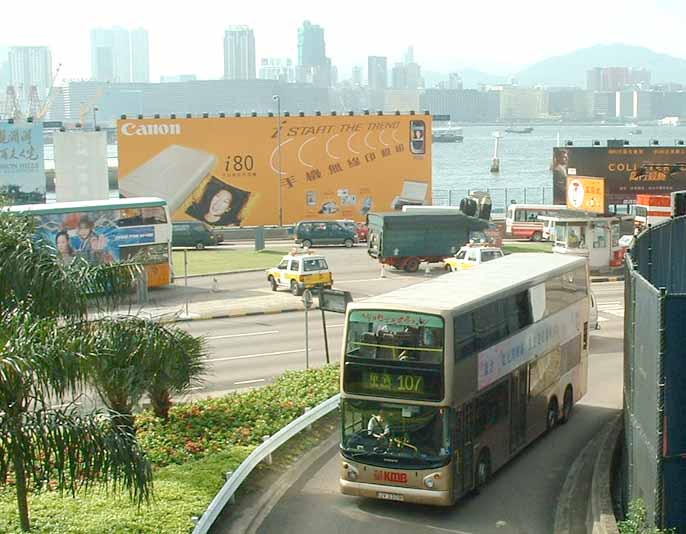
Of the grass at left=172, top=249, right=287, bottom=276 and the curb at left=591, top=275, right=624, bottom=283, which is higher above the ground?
the grass at left=172, top=249, right=287, bottom=276

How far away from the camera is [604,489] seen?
16.1 metres

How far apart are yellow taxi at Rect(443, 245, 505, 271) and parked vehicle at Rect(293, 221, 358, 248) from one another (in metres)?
14.0

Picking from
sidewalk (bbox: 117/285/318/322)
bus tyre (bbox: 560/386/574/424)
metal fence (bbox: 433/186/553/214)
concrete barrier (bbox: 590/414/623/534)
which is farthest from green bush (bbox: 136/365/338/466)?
metal fence (bbox: 433/186/553/214)

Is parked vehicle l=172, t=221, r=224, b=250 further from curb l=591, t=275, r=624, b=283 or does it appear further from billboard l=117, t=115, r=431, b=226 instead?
curb l=591, t=275, r=624, b=283

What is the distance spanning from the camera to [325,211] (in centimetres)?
7000

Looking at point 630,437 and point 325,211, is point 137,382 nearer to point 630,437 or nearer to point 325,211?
point 630,437

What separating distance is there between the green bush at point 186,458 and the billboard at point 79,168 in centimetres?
5177

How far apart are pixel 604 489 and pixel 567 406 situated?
5.78m

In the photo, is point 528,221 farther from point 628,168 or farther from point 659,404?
point 659,404

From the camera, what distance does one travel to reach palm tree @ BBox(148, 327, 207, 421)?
16.1 meters

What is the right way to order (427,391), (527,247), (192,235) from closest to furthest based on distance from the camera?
(427,391)
(527,247)
(192,235)

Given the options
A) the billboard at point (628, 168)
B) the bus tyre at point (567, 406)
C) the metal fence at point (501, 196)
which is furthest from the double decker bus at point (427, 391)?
the metal fence at point (501, 196)

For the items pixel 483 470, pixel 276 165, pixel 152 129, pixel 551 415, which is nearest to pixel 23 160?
pixel 152 129

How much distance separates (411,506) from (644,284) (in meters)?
5.77
